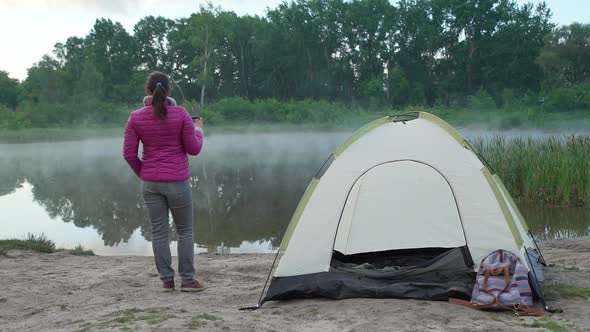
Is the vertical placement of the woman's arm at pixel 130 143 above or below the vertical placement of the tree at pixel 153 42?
below

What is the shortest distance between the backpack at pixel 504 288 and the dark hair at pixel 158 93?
2.52 meters

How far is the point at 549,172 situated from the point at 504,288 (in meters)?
6.12

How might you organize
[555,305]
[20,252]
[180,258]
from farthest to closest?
[20,252], [180,258], [555,305]

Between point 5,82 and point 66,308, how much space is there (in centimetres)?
5127

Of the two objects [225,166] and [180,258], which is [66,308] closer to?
[180,258]

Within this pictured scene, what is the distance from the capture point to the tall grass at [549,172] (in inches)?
367

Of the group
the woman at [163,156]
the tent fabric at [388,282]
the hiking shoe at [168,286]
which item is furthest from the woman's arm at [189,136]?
the tent fabric at [388,282]

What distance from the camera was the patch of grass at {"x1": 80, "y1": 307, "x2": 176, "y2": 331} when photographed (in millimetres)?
3715

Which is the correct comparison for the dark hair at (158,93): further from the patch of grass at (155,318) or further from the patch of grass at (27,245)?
the patch of grass at (27,245)

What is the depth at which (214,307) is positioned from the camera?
4273 millimetres

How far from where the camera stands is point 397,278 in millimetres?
4805

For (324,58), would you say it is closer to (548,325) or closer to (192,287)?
(192,287)

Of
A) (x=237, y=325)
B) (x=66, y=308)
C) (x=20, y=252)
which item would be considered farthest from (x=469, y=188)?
(x=20, y=252)

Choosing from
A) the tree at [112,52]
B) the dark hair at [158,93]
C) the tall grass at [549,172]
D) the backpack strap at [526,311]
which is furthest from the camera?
the tree at [112,52]
